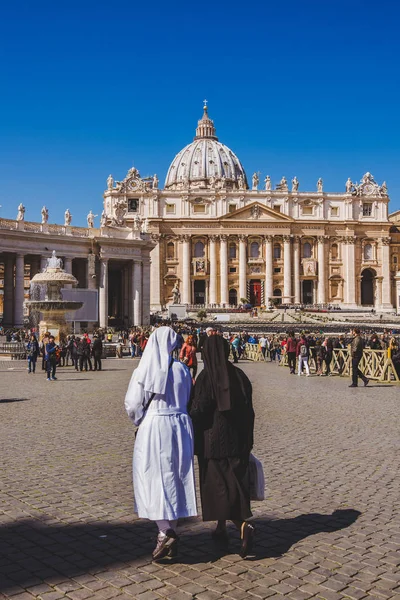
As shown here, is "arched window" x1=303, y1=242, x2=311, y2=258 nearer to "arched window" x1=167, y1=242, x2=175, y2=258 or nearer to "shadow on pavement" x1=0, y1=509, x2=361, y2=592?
"arched window" x1=167, y1=242, x2=175, y2=258

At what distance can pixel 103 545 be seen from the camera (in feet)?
18.8

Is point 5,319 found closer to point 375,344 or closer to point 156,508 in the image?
point 375,344

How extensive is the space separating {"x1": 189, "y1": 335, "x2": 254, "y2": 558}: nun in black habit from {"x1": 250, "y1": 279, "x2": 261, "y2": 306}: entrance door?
308 feet

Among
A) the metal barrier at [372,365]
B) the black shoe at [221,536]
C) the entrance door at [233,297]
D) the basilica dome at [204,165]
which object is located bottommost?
the black shoe at [221,536]

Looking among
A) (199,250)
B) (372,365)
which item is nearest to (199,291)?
(199,250)

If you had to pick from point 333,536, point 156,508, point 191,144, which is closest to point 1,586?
point 156,508

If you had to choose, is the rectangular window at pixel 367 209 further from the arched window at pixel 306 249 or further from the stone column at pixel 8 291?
the stone column at pixel 8 291

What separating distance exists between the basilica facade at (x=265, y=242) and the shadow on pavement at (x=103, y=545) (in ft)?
287

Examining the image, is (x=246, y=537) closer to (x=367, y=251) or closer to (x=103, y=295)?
(x=103, y=295)

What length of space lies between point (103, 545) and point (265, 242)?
9358 cm

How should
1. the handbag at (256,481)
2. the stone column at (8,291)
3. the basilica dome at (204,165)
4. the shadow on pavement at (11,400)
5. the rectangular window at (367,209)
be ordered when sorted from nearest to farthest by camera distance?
the handbag at (256,481), the shadow on pavement at (11,400), the stone column at (8,291), the rectangular window at (367,209), the basilica dome at (204,165)

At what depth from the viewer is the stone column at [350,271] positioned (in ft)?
328

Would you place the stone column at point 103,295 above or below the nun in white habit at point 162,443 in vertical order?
above

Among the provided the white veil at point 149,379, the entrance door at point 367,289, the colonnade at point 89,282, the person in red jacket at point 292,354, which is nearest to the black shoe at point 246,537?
the white veil at point 149,379
